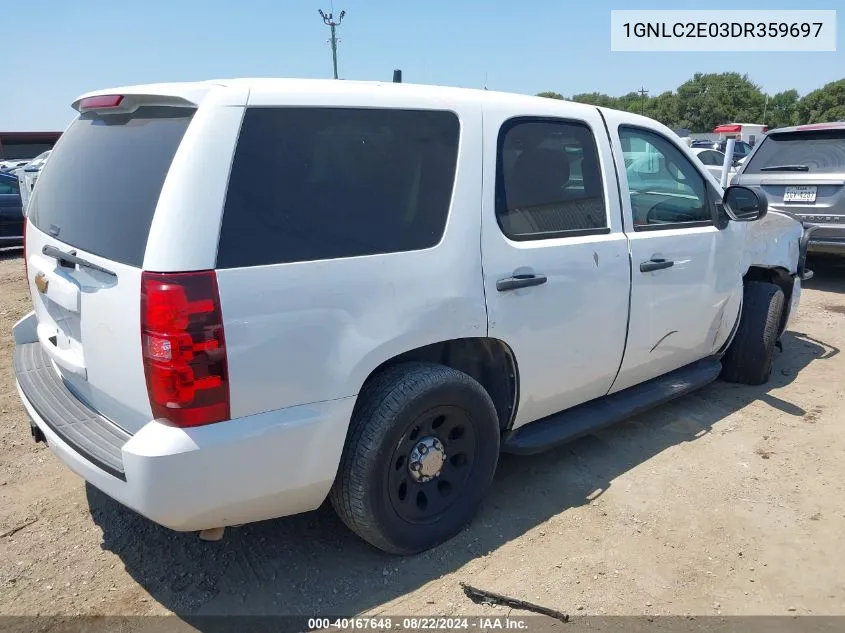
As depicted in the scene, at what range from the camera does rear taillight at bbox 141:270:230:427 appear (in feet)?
6.91

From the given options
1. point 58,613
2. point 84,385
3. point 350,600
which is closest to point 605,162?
point 350,600

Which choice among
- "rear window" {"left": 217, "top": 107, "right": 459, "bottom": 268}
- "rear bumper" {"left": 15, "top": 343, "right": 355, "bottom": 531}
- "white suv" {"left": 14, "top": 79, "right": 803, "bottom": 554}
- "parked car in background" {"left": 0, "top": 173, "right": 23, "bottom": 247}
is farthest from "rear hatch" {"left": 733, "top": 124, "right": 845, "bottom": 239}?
"parked car in background" {"left": 0, "top": 173, "right": 23, "bottom": 247}

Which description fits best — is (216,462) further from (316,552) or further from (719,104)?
(719,104)

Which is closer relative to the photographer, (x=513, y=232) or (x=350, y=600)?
(x=350, y=600)

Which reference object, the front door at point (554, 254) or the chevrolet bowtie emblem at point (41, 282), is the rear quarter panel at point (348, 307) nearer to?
the front door at point (554, 254)

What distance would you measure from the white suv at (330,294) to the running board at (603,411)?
0.8 inches

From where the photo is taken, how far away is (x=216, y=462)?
2.21 meters

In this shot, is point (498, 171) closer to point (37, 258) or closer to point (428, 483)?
point (428, 483)

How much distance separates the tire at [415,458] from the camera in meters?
2.58

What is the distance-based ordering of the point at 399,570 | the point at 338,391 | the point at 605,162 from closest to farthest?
the point at 338,391 < the point at 399,570 < the point at 605,162

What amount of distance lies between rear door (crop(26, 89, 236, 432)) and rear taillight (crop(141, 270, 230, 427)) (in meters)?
0.06

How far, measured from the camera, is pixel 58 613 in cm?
259

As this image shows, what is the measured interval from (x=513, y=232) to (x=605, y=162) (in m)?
0.84

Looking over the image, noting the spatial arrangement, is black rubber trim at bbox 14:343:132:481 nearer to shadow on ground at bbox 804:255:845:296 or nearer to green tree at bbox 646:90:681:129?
shadow on ground at bbox 804:255:845:296
